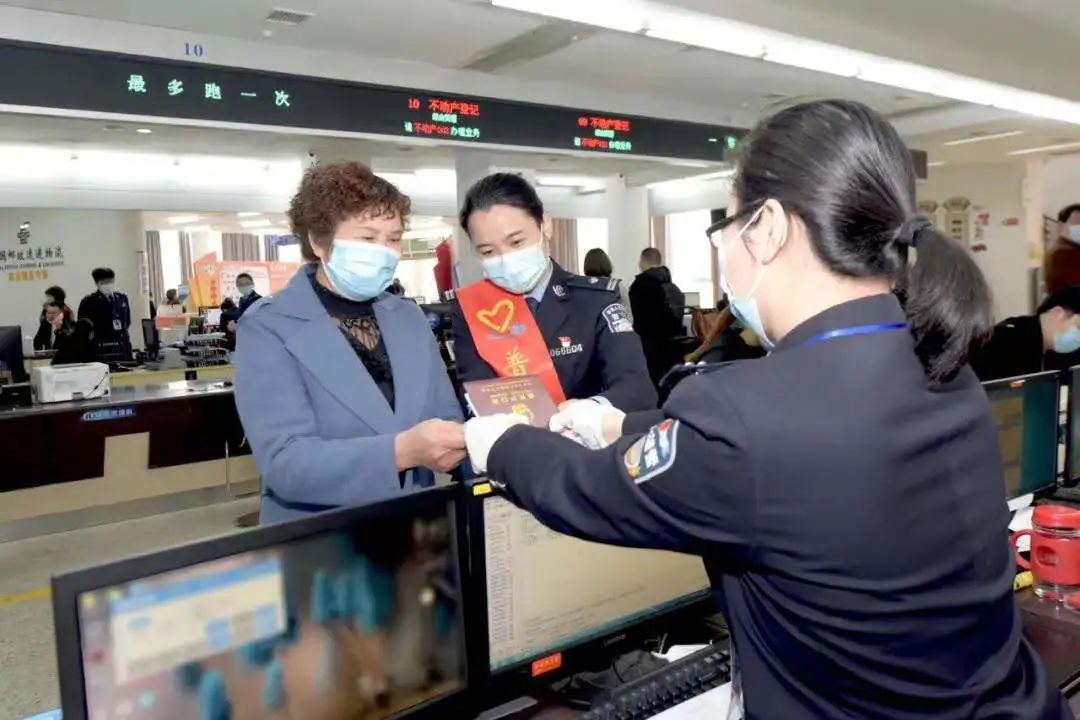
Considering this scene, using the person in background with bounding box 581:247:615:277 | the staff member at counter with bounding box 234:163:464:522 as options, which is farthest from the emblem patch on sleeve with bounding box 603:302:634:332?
the person in background with bounding box 581:247:615:277

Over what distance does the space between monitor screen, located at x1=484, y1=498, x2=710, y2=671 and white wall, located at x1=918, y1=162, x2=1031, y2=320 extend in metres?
11.2

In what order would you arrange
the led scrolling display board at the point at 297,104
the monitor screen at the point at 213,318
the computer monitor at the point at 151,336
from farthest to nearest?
the monitor screen at the point at 213,318 → the computer monitor at the point at 151,336 → the led scrolling display board at the point at 297,104

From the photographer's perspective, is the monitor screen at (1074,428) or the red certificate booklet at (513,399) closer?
the red certificate booklet at (513,399)

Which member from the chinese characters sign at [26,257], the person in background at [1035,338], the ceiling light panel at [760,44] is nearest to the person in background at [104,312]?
the chinese characters sign at [26,257]

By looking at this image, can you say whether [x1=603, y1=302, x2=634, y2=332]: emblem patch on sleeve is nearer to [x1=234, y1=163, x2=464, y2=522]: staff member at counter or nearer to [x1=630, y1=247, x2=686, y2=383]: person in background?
[x1=234, y1=163, x2=464, y2=522]: staff member at counter

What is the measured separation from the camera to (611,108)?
625 centimetres

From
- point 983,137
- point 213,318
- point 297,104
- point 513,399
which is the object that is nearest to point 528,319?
point 513,399

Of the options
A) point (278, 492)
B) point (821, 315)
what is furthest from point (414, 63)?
point (821, 315)

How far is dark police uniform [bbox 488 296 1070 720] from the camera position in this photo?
0.78 m

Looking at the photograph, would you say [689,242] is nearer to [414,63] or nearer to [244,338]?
[414,63]

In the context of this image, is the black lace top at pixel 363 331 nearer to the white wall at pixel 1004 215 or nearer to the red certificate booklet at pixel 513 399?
the red certificate booklet at pixel 513 399

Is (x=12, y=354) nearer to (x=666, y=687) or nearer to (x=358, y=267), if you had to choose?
(x=358, y=267)

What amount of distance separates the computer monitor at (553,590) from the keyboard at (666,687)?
80 mm

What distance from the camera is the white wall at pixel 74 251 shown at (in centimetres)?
1051
